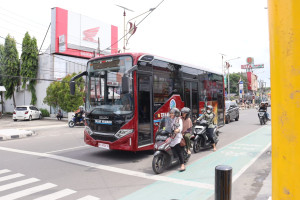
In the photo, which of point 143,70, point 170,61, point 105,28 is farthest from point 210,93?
point 105,28

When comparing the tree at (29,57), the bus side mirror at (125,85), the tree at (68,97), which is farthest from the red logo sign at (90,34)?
the bus side mirror at (125,85)

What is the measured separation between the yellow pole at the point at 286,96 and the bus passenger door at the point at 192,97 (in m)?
7.87

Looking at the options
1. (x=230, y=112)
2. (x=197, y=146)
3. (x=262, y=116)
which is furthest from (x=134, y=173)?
(x=230, y=112)

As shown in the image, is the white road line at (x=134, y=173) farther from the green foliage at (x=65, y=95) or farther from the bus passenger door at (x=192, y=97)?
the green foliage at (x=65, y=95)

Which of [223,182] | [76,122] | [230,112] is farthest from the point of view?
[230,112]

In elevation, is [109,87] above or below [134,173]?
above

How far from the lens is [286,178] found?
4.73 ft

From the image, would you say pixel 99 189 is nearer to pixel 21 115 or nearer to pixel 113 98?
pixel 113 98

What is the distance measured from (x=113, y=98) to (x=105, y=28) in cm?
3295

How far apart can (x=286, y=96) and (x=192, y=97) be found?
8.59 meters

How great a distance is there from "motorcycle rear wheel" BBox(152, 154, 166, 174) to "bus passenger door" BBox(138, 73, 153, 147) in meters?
1.21

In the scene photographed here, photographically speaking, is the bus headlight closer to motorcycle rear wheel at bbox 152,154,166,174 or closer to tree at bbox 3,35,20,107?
motorcycle rear wheel at bbox 152,154,166,174

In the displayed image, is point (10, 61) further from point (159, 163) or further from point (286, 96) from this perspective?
point (286, 96)

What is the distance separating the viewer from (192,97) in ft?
32.7
